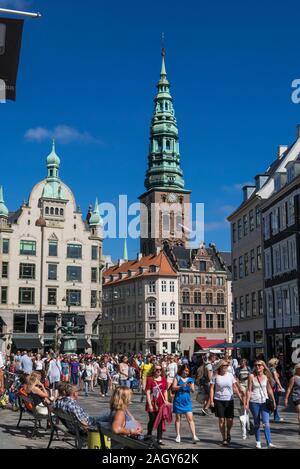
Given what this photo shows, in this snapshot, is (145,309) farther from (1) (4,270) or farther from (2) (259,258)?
(2) (259,258)

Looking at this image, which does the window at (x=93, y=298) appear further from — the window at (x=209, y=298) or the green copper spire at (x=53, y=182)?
the window at (x=209, y=298)

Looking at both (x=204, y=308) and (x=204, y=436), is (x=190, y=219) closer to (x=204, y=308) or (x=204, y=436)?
(x=204, y=308)

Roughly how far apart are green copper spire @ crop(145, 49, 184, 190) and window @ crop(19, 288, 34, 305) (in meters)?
57.9

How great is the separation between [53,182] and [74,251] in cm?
787

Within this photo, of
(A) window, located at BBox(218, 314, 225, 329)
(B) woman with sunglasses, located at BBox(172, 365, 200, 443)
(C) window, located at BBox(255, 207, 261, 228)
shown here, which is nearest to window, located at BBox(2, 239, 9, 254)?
(C) window, located at BBox(255, 207, 261, 228)

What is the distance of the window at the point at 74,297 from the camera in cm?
6725

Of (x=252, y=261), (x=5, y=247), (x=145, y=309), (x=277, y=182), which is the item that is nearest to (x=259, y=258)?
(x=252, y=261)

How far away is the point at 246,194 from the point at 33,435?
1559 inches

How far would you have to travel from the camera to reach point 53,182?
228 feet

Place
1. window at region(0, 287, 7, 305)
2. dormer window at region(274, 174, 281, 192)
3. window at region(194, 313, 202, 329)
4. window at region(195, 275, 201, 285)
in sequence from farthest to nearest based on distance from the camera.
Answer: window at region(195, 275, 201, 285) < window at region(194, 313, 202, 329) < window at region(0, 287, 7, 305) < dormer window at region(274, 174, 281, 192)

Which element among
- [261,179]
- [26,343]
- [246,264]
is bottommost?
[26,343]

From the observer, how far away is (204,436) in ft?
47.8

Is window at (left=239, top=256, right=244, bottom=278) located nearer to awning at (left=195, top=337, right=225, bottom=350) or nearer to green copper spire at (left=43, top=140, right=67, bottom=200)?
green copper spire at (left=43, top=140, right=67, bottom=200)

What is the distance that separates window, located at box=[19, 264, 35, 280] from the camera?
66188 millimetres
